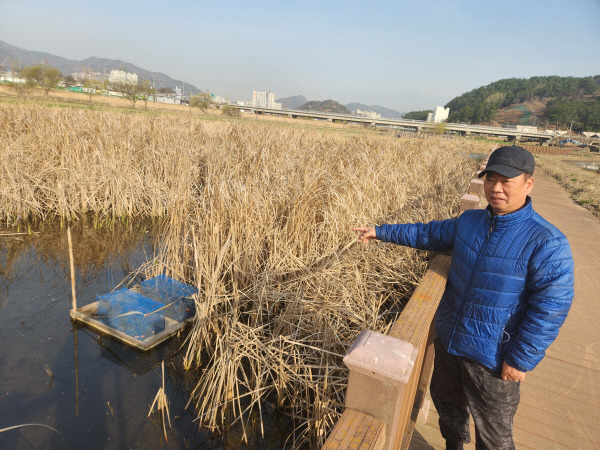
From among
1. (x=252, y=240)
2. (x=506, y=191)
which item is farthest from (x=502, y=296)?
(x=252, y=240)

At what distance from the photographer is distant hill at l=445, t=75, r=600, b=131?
111312 millimetres

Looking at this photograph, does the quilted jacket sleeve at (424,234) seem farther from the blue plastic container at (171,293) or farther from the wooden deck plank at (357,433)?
the blue plastic container at (171,293)

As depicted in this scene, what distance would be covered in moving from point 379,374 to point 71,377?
2976mm

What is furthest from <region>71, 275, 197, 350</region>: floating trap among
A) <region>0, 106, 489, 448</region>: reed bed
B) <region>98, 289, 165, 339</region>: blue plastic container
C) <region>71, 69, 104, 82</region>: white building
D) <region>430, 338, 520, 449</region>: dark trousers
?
<region>71, 69, 104, 82</region>: white building

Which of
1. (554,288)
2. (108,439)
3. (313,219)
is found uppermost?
(554,288)

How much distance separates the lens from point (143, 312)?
11.0ft

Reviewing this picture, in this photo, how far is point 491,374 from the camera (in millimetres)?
1627

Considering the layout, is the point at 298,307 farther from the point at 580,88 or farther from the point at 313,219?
the point at 580,88

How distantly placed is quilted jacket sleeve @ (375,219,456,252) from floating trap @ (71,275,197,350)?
1957 millimetres

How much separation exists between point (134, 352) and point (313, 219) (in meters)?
Answer: 2.10

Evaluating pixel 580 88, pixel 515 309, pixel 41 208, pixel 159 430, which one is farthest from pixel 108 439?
pixel 580 88

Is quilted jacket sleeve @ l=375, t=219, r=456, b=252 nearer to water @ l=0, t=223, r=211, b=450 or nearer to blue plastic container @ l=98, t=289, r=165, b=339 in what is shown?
water @ l=0, t=223, r=211, b=450

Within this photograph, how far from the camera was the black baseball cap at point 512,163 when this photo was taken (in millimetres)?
1509

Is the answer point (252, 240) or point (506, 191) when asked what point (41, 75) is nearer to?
point (252, 240)
